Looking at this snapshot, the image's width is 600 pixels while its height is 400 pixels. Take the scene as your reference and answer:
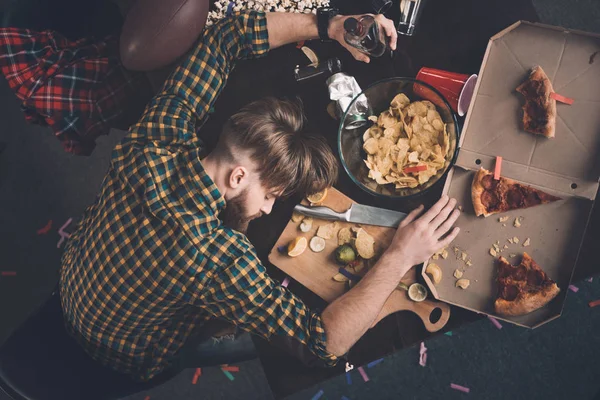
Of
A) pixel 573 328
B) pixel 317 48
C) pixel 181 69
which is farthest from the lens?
pixel 573 328

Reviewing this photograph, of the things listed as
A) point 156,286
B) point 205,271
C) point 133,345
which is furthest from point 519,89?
point 133,345

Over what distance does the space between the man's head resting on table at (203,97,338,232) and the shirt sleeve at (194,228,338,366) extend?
166 mm

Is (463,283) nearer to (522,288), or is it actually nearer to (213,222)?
(522,288)

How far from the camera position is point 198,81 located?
6.06 feet

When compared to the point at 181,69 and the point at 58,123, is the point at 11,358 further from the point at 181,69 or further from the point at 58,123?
the point at 181,69

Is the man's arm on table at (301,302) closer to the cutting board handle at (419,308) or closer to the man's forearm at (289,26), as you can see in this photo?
A: the cutting board handle at (419,308)

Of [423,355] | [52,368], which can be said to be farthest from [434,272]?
[52,368]

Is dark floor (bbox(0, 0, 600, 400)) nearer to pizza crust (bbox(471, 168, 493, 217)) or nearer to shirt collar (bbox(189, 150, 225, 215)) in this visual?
pizza crust (bbox(471, 168, 493, 217))

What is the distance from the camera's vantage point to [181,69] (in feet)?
6.03

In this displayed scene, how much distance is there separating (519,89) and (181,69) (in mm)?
1335

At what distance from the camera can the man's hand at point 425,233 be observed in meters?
1.79

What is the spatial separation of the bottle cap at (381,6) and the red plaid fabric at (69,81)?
108 centimetres

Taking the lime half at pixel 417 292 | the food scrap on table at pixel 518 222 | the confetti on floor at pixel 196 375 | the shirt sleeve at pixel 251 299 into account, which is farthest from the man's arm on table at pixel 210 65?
the confetti on floor at pixel 196 375

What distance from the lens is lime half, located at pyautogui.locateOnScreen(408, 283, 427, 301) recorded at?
1.83m
